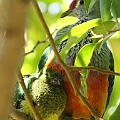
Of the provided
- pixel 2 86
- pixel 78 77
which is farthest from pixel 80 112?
pixel 2 86

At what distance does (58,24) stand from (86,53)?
0.95 metres

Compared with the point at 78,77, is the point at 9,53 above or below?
above

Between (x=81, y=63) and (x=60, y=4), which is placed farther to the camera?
(x=60, y=4)

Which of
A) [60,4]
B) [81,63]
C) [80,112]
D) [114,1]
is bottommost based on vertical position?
[80,112]

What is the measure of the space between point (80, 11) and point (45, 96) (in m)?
0.63

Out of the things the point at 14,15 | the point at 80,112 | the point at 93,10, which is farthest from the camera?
the point at 93,10

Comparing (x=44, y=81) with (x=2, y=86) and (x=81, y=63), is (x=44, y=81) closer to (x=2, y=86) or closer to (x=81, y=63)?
(x=81, y=63)

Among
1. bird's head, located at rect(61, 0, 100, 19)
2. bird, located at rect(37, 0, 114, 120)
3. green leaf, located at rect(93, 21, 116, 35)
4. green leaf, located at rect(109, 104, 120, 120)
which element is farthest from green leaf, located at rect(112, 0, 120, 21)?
bird's head, located at rect(61, 0, 100, 19)

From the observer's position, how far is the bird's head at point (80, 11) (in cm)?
186

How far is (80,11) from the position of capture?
188 cm

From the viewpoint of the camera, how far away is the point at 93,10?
1.87 metres

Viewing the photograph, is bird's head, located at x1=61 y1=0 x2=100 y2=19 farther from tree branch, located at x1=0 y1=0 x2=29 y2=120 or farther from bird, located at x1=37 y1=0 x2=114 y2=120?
tree branch, located at x1=0 y1=0 x2=29 y2=120

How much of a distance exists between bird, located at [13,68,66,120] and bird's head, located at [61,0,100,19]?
18.5 inches

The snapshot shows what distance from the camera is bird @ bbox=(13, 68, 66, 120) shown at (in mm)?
1423
